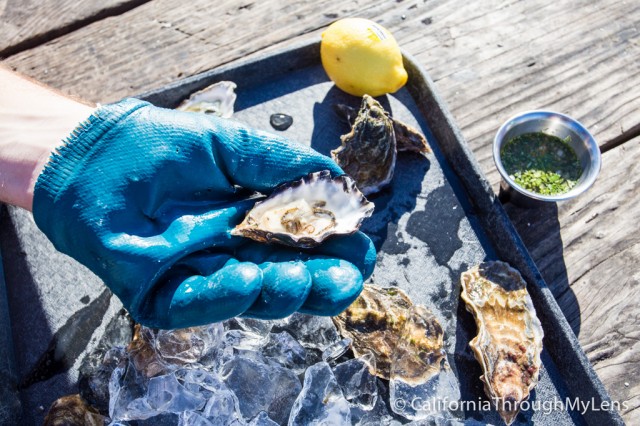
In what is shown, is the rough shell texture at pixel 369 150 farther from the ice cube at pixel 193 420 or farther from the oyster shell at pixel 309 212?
the ice cube at pixel 193 420

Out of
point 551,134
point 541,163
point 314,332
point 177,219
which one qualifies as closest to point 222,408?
point 314,332

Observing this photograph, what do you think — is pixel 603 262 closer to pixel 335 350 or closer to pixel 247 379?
pixel 335 350

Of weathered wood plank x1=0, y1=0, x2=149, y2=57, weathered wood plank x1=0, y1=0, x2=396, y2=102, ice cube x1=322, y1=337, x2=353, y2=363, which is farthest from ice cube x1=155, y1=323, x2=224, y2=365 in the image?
weathered wood plank x1=0, y1=0, x2=149, y2=57

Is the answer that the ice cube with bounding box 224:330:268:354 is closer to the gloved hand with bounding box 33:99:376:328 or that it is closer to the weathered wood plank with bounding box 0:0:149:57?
the gloved hand with bounding box 33:99:376:328

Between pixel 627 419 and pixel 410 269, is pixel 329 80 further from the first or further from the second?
pixel 627 419

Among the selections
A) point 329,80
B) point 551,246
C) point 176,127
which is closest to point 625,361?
point 551,246

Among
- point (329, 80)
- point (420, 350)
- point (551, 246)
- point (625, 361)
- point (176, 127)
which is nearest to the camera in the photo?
point (176, 127)
